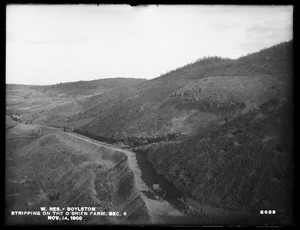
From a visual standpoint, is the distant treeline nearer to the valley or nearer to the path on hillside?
the valley

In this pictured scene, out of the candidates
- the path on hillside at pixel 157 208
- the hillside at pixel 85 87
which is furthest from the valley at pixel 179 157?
the hillside at pixel 85 87

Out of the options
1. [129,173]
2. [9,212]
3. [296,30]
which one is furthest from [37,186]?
[296,30]

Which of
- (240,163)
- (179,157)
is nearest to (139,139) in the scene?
(179,157)

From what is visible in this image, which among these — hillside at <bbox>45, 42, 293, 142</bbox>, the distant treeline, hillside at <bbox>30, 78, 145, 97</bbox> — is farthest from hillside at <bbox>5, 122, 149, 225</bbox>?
hillside at <bbox>30, 78, 145, 97</bbox>

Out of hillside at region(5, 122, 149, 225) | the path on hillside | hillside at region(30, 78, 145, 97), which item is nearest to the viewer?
the path on hillside

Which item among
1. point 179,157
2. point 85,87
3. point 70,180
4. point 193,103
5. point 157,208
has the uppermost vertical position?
point 85,87

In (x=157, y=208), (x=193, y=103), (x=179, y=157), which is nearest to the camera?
(x=157, y=208)

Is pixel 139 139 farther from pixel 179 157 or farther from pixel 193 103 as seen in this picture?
pixel 193 103

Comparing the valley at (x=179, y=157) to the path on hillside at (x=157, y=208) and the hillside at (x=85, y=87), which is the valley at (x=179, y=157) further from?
the hillside at (x=85, y=87)

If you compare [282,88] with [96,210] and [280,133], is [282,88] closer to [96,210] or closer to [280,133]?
[280,133]
